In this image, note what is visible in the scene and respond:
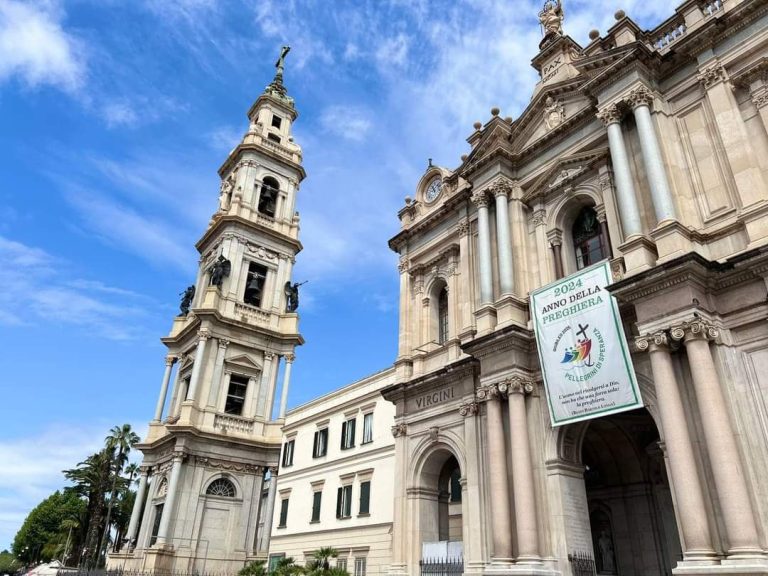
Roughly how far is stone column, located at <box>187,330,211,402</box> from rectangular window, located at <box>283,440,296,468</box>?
365 inches

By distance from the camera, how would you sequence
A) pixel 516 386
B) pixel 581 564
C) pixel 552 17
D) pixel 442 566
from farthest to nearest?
pixel 552 17
pixel 442 566
pixel 516 386
pixel 581 564

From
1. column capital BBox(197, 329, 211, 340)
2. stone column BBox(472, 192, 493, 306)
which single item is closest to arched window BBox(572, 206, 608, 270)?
stone column BBox(472, 192, 493, 306)

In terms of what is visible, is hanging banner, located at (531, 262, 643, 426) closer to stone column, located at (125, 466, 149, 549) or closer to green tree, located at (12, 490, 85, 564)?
stone column, located at (125, 466, 149, 549)

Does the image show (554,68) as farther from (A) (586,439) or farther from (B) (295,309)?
(B) (295,309)

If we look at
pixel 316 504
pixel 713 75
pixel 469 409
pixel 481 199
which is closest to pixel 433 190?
pixel 481 199

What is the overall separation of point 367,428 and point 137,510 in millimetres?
13085

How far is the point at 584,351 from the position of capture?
14719 mm

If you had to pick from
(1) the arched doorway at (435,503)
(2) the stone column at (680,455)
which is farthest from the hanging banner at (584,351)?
(1) the arched doorway at (435,503)

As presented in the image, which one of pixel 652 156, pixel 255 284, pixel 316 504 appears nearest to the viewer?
pixel 652 156

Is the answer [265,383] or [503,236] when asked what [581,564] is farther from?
[265,383]

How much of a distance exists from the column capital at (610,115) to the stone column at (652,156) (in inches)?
18.3

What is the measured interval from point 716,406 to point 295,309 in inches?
1115

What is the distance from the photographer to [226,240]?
118 ft

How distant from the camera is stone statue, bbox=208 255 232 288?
34.0 metres
